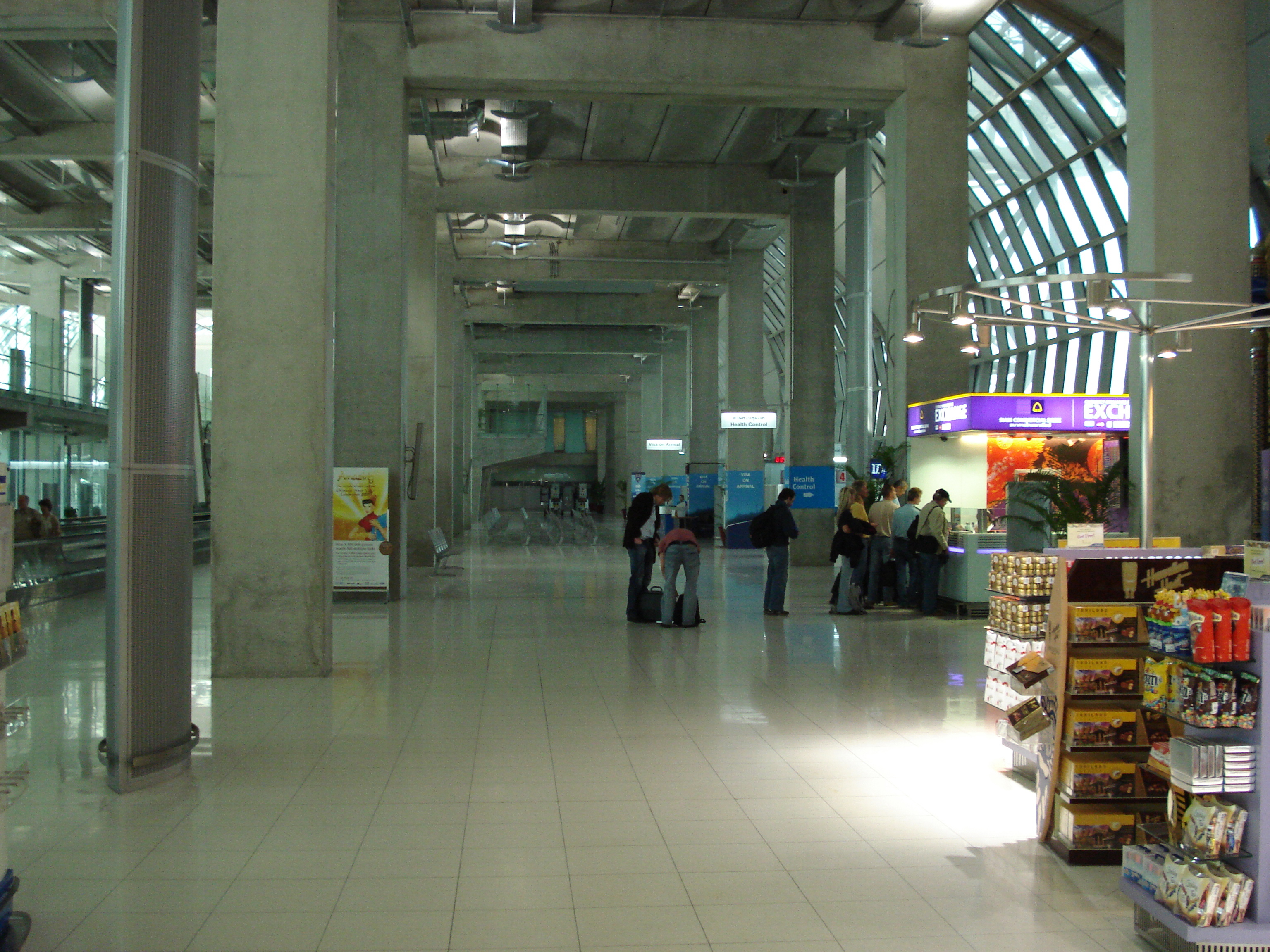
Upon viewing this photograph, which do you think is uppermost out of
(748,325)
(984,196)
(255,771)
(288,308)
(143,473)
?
(984,196)

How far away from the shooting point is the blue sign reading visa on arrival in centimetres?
2136

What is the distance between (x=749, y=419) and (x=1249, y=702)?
22.4 metres

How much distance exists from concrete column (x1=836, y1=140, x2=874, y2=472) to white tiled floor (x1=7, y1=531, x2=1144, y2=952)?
11.3 m

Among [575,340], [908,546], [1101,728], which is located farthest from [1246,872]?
[575,340]

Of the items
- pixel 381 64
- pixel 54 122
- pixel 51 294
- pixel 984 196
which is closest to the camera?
pixel 381 64

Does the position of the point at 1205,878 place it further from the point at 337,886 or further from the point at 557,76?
the point at 557,76

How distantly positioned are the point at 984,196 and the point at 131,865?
22.1 m

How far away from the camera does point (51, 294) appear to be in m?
24.8

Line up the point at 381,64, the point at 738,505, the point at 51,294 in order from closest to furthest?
the point at 381,64, the point at 51,294, the point at 738,505

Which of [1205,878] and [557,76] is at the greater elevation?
[557,76]

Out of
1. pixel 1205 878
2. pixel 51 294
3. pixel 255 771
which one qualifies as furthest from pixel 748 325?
pixel 1205 878

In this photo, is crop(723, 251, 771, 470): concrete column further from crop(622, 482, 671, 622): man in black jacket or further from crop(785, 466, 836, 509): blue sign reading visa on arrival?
crop(622, 482, 671, 622): man in black jacket

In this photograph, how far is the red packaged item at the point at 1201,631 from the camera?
357cm

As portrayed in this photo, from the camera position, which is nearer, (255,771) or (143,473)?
(143,473)
